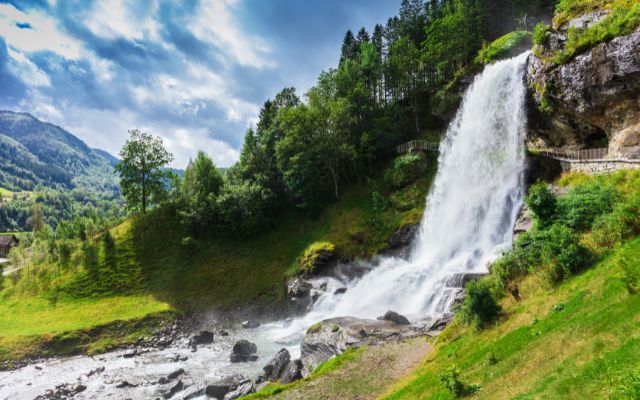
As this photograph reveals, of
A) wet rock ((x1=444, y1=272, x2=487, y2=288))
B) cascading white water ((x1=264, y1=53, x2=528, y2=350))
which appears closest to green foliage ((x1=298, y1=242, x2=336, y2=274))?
cascading white water ((x1=264, y1=53, x2=528, y2=350))

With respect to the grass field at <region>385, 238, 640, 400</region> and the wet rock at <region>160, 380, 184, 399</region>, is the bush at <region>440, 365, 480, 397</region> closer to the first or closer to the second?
the grass field at <region>385, 238, 640, 400</region>

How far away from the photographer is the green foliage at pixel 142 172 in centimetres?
6169

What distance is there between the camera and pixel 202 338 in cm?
3825

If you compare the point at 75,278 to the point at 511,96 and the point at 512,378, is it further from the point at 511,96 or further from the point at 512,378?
the point at 511,96

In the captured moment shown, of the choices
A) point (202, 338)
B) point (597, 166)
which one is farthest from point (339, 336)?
point (597, 166)

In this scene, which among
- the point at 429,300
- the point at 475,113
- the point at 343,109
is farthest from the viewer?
the point at 343,109

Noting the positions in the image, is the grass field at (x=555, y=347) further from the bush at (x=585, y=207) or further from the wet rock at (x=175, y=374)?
the wet rock at (x=175, y=374)

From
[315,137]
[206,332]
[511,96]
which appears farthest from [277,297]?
[511,96]

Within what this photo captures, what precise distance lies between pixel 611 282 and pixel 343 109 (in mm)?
45500

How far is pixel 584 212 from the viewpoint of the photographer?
21.5 m

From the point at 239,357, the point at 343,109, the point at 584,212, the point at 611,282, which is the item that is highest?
the point at 343,109

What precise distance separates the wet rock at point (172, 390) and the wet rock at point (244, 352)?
5213mm

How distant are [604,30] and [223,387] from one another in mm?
43609

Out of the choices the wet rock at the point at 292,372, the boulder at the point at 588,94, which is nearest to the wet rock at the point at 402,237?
the boulder at the point at 588,94
